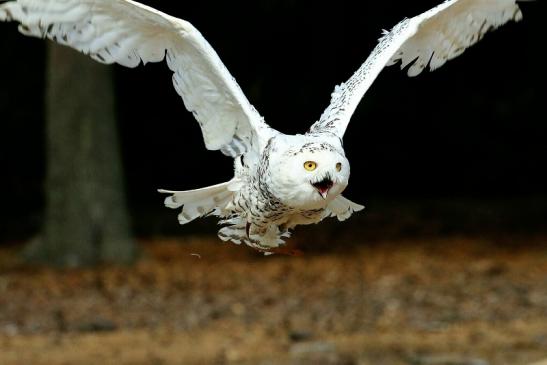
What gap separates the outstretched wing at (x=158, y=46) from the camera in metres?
4.12

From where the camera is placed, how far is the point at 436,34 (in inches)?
192

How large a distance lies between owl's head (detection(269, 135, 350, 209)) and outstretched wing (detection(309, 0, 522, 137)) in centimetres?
65

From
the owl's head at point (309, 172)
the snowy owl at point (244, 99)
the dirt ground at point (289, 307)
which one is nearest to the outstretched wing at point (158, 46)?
the snowy owl at point (244, 99)

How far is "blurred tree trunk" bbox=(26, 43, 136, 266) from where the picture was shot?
1070 cm

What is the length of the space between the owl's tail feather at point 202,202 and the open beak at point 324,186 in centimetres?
95

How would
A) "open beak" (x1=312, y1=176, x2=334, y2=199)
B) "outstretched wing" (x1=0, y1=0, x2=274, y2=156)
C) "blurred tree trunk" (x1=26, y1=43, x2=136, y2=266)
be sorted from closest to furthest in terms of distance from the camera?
"open beak" (x1=312, y1=176, x2=334, y2=199) → "outstretched wing" (x1=0, y1=0, x2=274, y2=156) → "blurred tree trunk" (x1=26, y1=43, x2=136, y2=266)

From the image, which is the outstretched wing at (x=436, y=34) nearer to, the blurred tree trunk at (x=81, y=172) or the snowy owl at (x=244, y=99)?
the snowy owl at (x=244, y=99)

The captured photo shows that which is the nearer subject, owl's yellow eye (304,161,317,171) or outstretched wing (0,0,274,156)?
owl's yellow eye (304,161,317,171)

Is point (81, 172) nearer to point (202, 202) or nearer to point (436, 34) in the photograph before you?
point (202, 202)

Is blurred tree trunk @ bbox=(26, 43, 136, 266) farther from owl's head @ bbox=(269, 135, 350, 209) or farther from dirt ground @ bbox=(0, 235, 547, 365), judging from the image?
owl's head @ bbox=(269, 135, 350, 209)

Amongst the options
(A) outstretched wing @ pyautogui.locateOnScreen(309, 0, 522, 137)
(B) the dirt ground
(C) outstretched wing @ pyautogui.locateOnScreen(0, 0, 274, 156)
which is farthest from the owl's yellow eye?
(B) the dirt ground

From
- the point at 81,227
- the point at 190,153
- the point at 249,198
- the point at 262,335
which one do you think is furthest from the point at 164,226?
the point at 249,198

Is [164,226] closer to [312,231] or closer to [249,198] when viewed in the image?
[312,231]

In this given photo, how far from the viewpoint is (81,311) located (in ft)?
30.0
